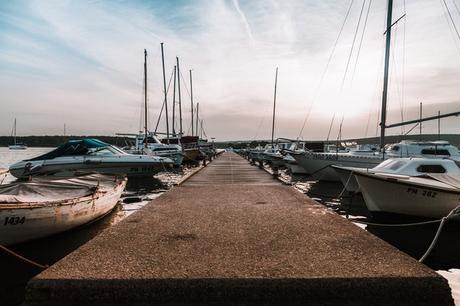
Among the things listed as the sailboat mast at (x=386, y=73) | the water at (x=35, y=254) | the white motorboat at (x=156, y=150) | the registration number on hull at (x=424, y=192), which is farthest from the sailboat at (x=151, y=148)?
the registration number on hull at (x=424, y=192)

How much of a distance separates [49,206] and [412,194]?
9.65 meters

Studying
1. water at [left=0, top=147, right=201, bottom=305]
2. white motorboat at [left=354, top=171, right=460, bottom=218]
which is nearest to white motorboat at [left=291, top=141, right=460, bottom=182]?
white motorboat at [left=354, top=171, right=460, bottom=218]

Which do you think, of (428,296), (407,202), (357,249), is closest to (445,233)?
(407,202)

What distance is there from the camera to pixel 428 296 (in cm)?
451

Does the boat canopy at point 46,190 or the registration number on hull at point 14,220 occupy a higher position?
the boat canopy at point 46,190

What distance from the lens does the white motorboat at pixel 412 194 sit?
35.1 feet

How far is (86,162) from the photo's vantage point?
23812 millimetres

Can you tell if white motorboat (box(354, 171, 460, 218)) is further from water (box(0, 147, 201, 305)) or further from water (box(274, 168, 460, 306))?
water (box(0, 147, 201, 305))

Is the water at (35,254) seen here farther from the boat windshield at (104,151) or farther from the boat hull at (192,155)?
the boat hull at (192,155)

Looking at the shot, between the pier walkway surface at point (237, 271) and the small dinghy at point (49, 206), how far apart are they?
2.38 metres

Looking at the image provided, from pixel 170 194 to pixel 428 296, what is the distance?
30.1 ft

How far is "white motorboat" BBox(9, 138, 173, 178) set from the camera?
22875 mm

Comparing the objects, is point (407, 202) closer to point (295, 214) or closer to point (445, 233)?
point (445, 233)

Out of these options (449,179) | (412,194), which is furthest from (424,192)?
(449,179)
